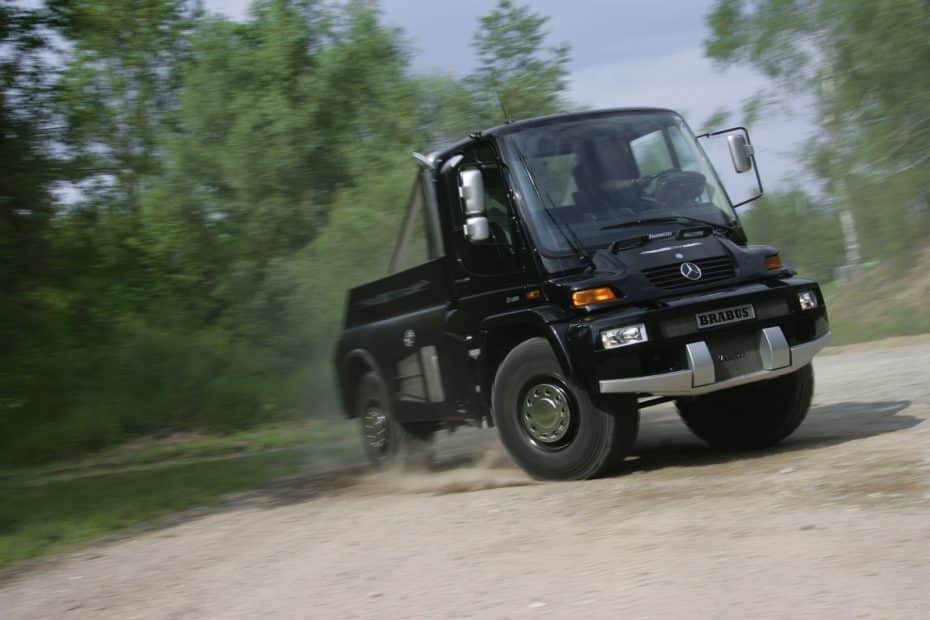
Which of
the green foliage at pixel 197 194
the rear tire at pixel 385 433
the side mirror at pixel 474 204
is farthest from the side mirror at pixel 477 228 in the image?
the green foliage at pixel 197 194

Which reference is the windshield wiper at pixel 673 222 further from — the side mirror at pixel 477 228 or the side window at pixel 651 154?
the side mirror at pixel 477 228

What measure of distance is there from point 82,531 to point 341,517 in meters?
2.44

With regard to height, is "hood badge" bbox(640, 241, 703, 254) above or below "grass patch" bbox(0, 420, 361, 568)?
above

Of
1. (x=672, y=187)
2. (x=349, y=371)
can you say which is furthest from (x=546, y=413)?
(x=349, y=371)

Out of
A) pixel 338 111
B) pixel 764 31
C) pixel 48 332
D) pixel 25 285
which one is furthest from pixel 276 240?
pixel 764 31

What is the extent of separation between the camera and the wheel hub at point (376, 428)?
1041cm

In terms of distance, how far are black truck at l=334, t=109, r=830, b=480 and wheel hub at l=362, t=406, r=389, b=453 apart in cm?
126

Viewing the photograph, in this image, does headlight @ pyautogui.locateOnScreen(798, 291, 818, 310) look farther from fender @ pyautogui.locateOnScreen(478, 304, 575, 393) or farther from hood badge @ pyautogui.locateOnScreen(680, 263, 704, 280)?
fender @ pyautogui.locateOnScreen(478, 304, 575, 393)

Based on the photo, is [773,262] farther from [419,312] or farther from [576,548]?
[576,548]

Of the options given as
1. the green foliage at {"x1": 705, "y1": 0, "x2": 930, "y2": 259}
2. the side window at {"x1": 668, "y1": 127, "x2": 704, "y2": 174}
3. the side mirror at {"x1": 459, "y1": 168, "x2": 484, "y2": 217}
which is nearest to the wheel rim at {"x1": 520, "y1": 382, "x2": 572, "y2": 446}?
the side mirror at {"x1": 459, "y1": 168, "x2": 484, "y2": 217}

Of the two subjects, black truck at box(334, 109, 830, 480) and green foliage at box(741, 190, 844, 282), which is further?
green foliage at box(741, 190, 844, 282)

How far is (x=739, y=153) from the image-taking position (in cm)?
848

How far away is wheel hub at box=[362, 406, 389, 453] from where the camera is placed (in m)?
10.4

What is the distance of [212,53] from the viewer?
2270 cm
